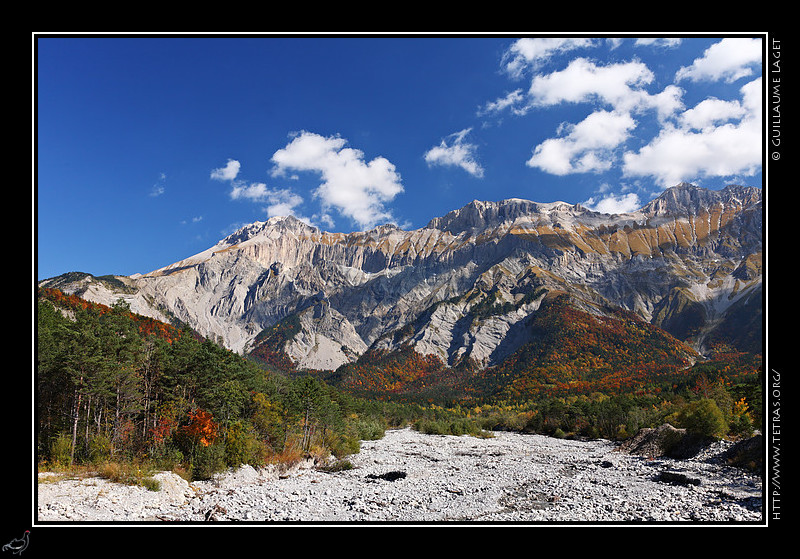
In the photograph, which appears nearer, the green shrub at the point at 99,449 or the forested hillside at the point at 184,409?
the green shrub at the point at 99,449

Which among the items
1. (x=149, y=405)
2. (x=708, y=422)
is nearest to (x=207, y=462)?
(x=149, y=405)

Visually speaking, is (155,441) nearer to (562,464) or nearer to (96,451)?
(96,451)

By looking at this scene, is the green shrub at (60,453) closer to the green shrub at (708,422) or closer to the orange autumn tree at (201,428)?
the orange autumn tree at (201,428)

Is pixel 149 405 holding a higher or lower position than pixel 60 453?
higher

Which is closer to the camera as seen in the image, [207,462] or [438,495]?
[438,495]

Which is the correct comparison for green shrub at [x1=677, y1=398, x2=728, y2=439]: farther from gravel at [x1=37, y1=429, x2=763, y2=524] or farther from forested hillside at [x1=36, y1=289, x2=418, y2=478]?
forested hillside at [x1=36, y1=289, x2=418, y2=478]

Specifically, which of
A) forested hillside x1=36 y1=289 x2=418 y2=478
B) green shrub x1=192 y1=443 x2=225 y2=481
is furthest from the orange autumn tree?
green shrub x1=192 y1=443 x2=225 y2=481
